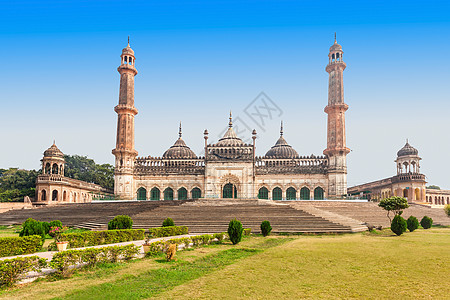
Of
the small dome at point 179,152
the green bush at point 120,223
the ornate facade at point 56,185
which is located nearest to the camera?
the green bush at point 120,223

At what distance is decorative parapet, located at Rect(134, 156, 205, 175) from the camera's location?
45.8 meters

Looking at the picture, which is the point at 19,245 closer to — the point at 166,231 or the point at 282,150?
the point at 166,231

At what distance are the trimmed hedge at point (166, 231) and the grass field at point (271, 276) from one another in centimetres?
373

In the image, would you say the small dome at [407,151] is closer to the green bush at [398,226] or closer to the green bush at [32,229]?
the green bush at [398,226]

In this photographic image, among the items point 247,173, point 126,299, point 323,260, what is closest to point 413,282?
point 323,260

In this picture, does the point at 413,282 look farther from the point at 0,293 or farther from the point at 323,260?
the point at 0,293

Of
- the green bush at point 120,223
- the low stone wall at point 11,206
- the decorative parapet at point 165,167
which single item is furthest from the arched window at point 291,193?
the low stone wall at point 11,206

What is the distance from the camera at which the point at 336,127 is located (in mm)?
43062

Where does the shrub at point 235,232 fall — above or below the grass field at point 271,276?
above

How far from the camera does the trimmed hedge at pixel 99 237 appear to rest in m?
14.0

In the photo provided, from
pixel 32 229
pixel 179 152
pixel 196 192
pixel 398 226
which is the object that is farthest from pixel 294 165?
pixel 32 229

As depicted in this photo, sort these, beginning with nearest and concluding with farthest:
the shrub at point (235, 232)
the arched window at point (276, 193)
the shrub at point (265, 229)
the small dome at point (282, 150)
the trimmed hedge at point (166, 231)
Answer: the shrub at point (235, 232) → the trimmed hedge at point (166, 231) → the shrub at point (265, 229) → the arched window at point (276, 193) → the small dome at point (282, 150)

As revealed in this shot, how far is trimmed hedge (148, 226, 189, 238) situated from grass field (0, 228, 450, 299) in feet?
12.2

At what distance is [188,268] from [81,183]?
3847cm
